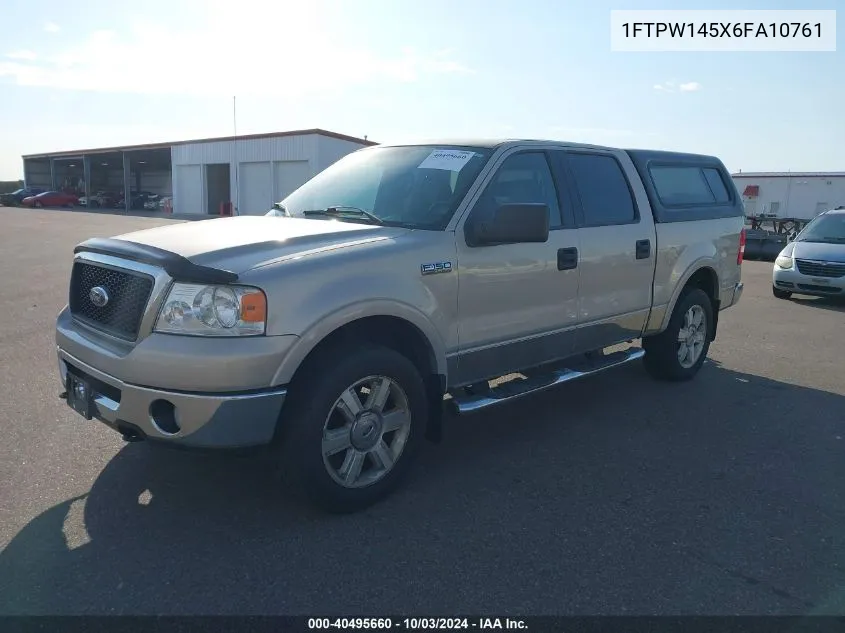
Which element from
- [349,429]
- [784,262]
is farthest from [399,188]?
[784,262]

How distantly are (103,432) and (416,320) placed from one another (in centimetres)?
240

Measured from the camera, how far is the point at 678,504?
12.4 ft

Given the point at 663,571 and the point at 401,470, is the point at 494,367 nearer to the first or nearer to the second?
the point at 401,470

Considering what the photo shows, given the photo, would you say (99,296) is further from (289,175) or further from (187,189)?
(187,189)

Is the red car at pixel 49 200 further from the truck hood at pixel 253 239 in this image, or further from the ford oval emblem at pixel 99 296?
the ford oval emblem at pixel 99 296

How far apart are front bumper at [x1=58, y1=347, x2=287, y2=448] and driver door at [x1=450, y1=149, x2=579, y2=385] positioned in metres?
1.29

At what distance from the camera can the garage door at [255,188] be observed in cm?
3672

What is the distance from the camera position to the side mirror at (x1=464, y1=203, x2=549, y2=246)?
3.81 meters

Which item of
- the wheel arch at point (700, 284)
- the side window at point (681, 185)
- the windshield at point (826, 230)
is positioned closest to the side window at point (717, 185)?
the side window at point (681, 185)

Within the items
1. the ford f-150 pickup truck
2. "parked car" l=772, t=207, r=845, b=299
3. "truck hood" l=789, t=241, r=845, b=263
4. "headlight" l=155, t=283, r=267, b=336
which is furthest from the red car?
"headlight" l=155, t=283, r=267, b=336

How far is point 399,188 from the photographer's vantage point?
433cm

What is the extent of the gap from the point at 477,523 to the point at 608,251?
238cm

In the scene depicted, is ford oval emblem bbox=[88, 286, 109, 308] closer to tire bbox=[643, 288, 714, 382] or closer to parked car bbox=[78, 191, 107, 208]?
tire bbox=[643, 288, 714, 382]

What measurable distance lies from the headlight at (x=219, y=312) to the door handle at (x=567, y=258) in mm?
2208
